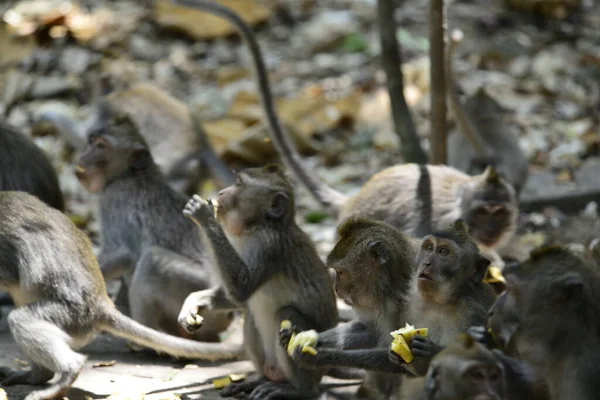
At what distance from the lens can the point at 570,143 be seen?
11148 millimetres

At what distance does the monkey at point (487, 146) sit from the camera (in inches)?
372

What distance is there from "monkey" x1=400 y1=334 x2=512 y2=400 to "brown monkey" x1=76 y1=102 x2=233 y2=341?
2678mm

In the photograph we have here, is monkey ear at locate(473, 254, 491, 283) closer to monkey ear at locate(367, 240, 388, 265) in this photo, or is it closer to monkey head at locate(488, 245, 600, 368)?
monkey head at locate(488, 245, 600, 368)

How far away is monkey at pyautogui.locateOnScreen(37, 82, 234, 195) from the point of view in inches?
394

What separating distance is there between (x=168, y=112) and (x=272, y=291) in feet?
15.8

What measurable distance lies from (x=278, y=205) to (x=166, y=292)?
1219 mm

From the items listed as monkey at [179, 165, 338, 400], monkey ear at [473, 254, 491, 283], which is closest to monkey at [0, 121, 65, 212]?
monkey at [179, 165, 338, 400]

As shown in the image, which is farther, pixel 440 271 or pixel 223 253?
pixel 223 253

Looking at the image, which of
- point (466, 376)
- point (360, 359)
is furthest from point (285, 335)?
point (466, 376)

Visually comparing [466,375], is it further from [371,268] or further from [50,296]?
[50,296]

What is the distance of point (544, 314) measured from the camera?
4613 millimetres

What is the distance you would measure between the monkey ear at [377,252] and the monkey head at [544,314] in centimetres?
85

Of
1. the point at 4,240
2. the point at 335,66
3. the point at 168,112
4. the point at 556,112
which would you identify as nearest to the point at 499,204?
the point at 4,240

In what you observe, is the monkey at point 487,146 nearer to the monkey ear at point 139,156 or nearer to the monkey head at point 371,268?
the monkey ear at point 139,156
